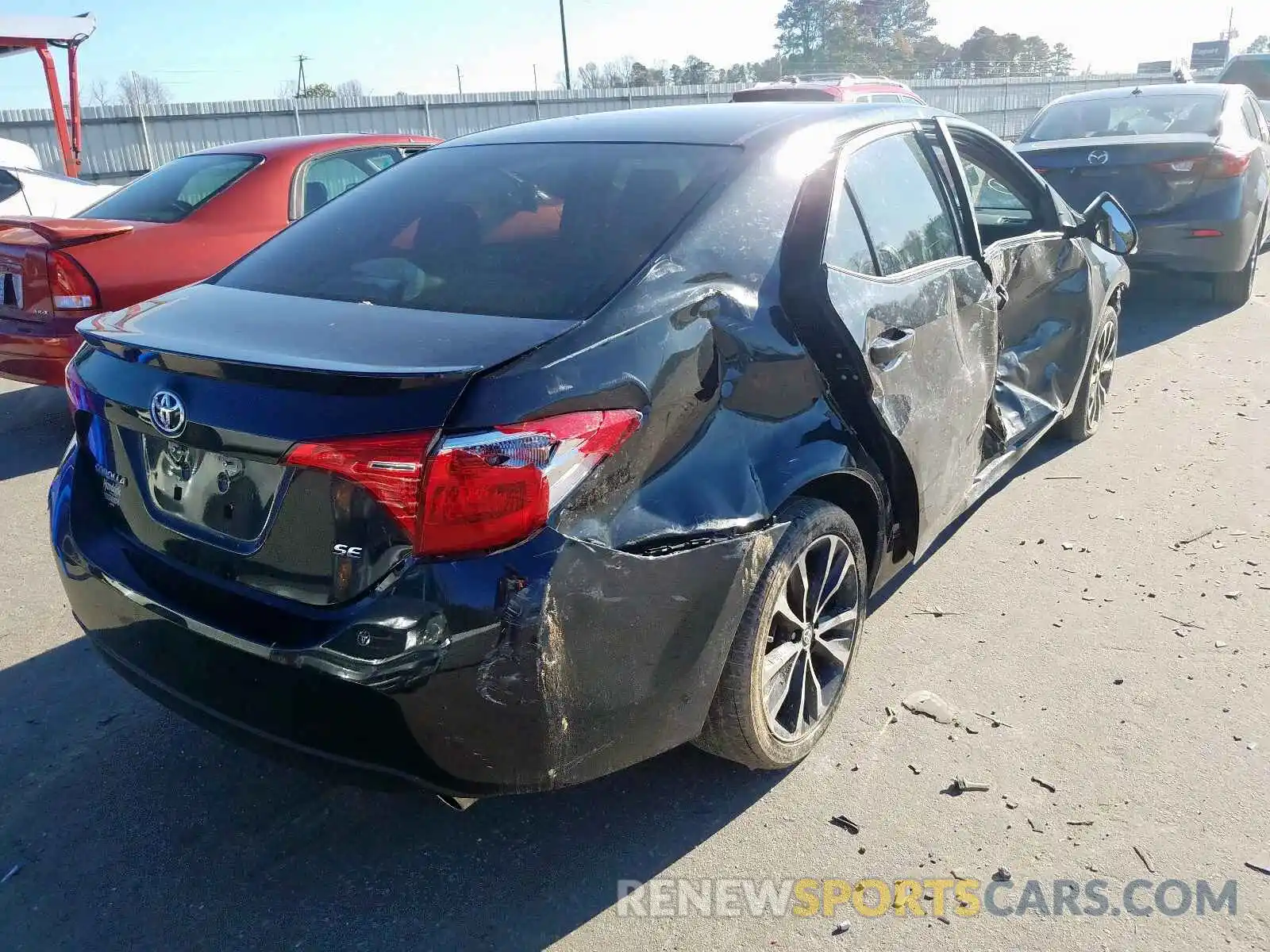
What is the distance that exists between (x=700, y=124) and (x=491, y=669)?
1.89 metres

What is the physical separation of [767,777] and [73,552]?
1857 millimetres

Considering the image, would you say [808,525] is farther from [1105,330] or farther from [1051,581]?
[1105,330]

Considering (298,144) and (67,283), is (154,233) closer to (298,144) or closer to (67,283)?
(67,283)

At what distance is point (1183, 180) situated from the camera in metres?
7.47

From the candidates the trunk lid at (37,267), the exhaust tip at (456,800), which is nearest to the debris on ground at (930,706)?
the exhaust tip at (456,800)

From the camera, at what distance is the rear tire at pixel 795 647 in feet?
8.20

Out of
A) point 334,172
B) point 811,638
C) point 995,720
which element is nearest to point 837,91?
point 334,172

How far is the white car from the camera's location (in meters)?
9.39

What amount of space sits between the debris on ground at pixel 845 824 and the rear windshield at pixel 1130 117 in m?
7.22

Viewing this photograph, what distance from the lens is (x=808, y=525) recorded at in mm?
2613

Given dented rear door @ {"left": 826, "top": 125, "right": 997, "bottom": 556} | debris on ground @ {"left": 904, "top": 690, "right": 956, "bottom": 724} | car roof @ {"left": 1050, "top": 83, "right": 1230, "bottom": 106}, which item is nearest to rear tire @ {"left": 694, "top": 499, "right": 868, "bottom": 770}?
debris on ground @ {"left": 904, "top": 690, "right": 956, "bottom": 724}

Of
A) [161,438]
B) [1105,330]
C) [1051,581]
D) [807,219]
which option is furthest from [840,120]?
[1105,330]

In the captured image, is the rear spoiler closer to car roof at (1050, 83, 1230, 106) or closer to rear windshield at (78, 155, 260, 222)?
rear windshield at (78, 155, 260, 222)

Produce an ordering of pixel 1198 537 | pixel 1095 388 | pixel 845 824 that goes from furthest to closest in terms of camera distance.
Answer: pixel 1095 388 → pixel 1198 537 → pixel 845 824
